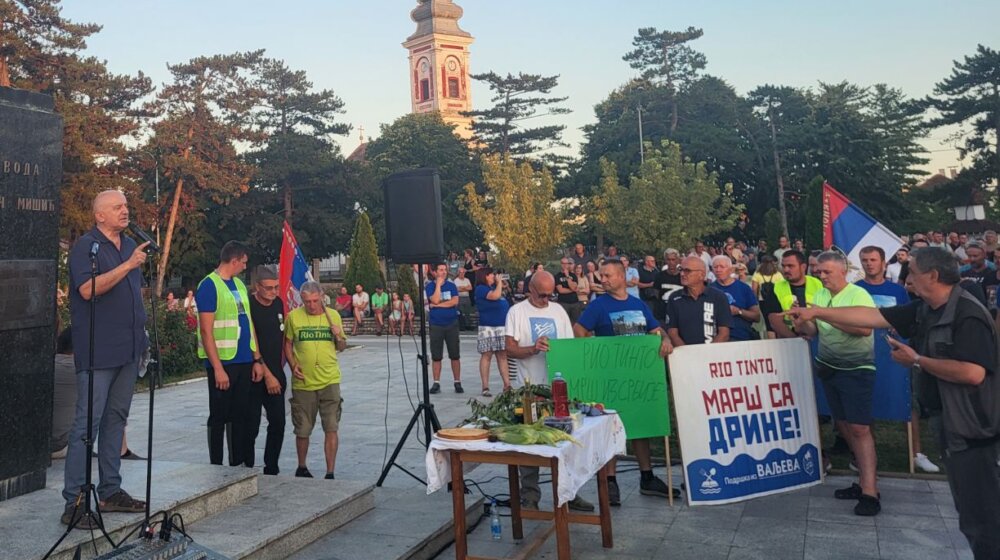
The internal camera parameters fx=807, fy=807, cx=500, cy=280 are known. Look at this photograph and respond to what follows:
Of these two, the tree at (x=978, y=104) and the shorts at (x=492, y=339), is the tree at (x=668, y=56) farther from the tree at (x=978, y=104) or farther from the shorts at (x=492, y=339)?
the shorts at (x=492, y=339)

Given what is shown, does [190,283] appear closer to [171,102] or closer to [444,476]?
[171,102]

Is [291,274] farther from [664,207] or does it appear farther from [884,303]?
[664,207]

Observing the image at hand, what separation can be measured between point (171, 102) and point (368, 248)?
21.8m

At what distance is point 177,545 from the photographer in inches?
151

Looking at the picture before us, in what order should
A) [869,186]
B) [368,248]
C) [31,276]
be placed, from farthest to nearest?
[869,186]
[368,248]
[31,276]

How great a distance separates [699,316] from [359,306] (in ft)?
64.2

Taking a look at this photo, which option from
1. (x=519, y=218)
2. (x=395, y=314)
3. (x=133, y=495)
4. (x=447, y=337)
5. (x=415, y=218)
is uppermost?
(x=519, y=218)

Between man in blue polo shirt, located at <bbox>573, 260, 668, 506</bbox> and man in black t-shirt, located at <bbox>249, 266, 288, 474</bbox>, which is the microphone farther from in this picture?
man in blue polo shirt, located at <bbox>573, 260, 668, 506</bbox>

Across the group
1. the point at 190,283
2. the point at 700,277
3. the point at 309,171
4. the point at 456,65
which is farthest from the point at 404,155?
the point at 700,277

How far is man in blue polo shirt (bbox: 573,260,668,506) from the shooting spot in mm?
6320

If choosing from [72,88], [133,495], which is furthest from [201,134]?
[133,495]

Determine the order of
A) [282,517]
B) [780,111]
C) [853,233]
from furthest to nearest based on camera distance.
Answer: [780,111] < [853,233] < [282,517]

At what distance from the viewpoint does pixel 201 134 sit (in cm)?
4506

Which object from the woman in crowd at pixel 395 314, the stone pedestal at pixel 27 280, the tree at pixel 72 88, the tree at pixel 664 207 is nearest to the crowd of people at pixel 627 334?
the stone pedestal at pixel 27 280
